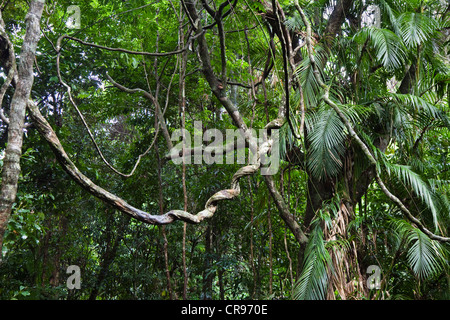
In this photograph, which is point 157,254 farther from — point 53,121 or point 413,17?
point 413,17

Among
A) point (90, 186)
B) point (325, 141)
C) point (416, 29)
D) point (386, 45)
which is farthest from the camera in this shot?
point (416, 29)

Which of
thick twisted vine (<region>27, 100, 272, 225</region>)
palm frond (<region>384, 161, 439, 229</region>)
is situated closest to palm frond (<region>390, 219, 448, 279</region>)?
palm frond (<region>384, 161, 439, 229</region>)

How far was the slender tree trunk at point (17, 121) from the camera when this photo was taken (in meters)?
1.21

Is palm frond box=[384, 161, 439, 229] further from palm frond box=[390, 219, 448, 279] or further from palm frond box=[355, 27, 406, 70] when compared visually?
palm frond box=[355, 27, 406, 70]

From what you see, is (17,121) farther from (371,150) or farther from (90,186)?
(371,150)

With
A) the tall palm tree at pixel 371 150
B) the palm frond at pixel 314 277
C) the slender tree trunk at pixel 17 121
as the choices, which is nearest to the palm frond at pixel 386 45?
the tall palm tree at pixel 371 150

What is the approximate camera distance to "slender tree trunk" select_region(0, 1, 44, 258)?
121 cm

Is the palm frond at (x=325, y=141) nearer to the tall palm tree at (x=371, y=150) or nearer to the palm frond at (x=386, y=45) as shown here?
the tall palm tree at (x=371, y=150)

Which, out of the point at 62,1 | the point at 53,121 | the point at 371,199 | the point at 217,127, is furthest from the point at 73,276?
the point at 371,199

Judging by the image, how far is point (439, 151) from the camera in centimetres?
354

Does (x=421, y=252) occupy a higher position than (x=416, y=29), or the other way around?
(x=416, y=29)

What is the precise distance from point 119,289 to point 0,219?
333 centimetres

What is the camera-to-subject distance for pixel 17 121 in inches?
51.8

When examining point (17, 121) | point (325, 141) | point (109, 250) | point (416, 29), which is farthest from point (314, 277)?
point (109, 250)
